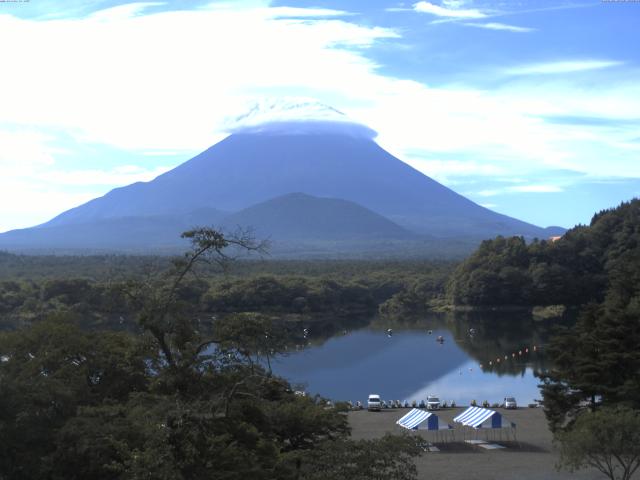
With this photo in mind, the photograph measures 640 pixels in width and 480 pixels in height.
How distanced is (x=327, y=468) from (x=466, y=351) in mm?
26707

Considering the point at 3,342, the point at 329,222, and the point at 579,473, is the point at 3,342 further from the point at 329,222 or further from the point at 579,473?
the point at 329,222

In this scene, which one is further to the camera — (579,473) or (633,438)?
(579,473)

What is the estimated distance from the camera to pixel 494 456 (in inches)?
599

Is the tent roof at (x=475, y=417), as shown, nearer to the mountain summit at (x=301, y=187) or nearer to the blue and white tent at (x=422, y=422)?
the blue and white tent at (x=422, y=422)

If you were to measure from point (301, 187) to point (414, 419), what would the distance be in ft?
501

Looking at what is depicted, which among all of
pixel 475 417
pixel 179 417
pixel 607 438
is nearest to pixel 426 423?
pixel 475 417

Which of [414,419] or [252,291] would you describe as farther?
[252,291]

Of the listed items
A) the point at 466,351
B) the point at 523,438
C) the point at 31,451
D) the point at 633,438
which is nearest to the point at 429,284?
the point at 466,351

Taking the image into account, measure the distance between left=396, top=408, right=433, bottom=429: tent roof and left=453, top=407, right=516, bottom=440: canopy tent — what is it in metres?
0.85

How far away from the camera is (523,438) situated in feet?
54.7

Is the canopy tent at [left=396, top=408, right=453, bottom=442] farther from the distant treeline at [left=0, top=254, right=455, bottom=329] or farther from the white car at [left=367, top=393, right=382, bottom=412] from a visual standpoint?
the distant treeline at [left=0, top=254, right=455, bottom=329]

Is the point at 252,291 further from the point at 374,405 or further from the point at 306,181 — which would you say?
the point at 306,181

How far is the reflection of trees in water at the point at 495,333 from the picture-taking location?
100 feet

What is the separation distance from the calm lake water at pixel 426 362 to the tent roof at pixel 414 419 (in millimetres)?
7010
